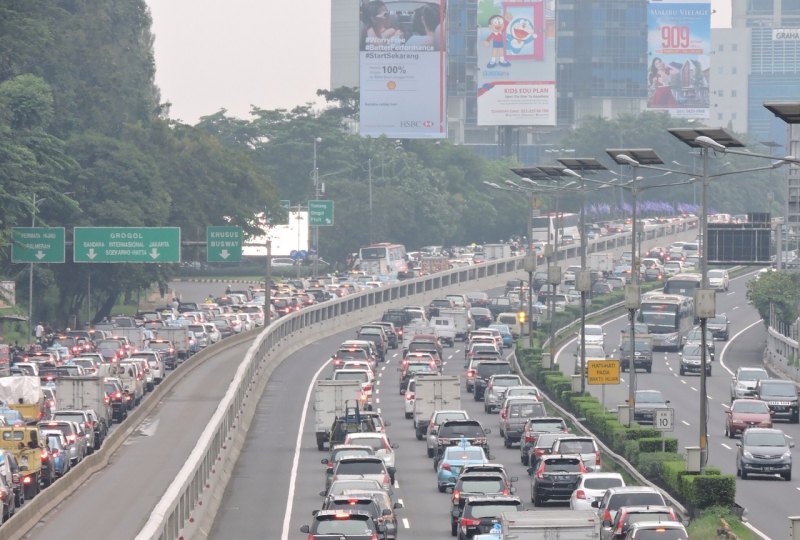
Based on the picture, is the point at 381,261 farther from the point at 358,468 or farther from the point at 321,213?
the point at 358,468

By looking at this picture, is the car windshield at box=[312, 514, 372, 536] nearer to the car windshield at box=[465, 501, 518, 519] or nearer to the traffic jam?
the car windshield at box=[465, 501, 518, 519]

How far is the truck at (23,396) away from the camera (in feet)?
201

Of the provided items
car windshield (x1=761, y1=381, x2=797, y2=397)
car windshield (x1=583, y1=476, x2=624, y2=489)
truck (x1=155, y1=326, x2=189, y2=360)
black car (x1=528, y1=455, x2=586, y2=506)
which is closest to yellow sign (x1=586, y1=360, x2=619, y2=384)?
car windshield (x1=761, y1=381, x2=797, y2=397)

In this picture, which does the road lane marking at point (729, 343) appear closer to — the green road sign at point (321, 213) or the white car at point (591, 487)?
the green road sign at point (321, 213)

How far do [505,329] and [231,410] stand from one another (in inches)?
2085

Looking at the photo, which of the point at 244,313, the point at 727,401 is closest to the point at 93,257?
the point at 244,313

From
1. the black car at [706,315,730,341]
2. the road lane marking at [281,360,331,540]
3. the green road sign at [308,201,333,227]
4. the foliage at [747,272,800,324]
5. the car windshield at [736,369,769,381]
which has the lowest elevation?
the road lane marking at [281,360,331,540]

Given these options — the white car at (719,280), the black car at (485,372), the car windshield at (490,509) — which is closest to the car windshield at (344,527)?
the car windshield at (490,509)

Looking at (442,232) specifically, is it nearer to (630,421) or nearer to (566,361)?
(566,361)

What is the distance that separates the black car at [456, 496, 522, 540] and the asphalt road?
624 cm

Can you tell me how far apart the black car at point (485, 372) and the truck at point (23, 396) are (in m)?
22.5

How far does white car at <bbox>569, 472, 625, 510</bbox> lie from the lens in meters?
40.7

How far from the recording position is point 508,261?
164 m

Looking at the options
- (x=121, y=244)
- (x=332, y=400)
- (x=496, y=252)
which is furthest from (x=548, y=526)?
(x=496, y=252)
